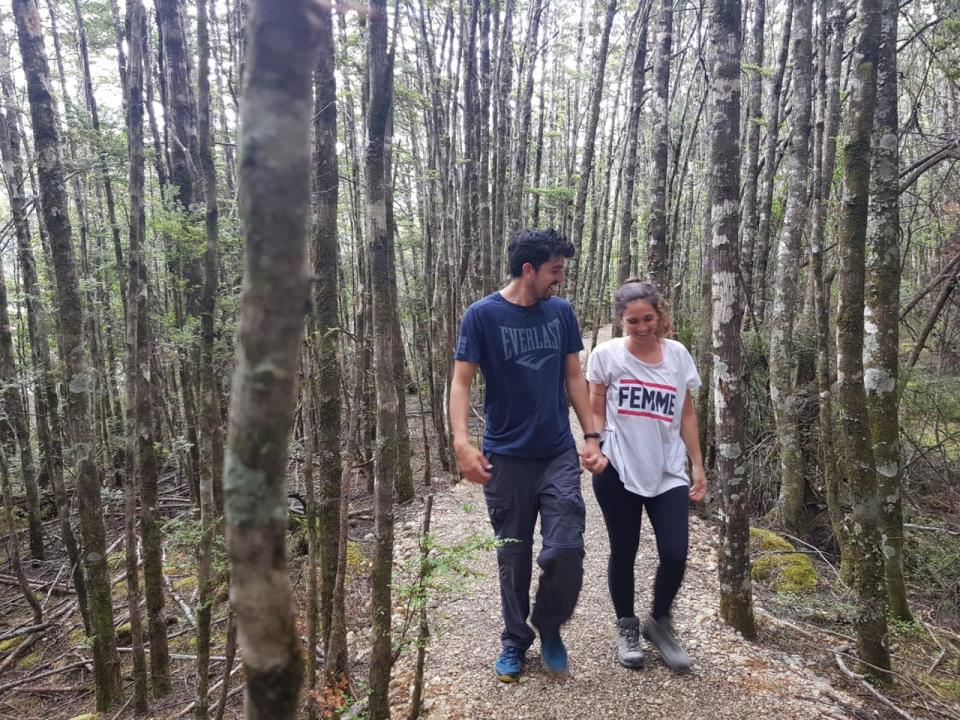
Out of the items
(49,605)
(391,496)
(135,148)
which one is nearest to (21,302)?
(49,605)

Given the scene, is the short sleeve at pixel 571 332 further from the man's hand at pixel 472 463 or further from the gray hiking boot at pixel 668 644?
the gray hiking boot at pixel 668 644

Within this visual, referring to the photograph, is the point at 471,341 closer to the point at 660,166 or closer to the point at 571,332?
the point at 571,332

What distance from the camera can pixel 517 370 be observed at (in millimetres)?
2812

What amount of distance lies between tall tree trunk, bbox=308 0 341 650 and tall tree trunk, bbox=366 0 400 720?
2.52ft

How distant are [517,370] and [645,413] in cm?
68

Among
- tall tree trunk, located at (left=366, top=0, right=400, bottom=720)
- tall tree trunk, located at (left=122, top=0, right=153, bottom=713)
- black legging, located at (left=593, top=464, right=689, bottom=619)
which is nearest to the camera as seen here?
tall tree trunk, located at (left=366, top=0, right=400, bottom=720)

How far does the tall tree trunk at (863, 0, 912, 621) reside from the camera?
10.8ft

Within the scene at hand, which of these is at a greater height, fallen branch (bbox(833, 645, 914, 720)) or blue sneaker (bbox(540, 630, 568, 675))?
blue sneaker (bbox(540, 630, 568, 675))

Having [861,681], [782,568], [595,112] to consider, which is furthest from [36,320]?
[861,681]

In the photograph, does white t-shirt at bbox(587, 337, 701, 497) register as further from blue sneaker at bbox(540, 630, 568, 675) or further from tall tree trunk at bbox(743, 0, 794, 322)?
tall tree trunk at bbox(743, 0, 794, 322)

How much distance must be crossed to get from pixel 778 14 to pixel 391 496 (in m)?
15.4

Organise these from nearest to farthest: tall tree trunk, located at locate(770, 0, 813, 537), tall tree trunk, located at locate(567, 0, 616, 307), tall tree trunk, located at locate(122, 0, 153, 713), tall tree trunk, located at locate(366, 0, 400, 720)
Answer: tall tree trunk, located at locate(366, 0, 400, 720)
tall tree trunk, located at locate(122, 0, 153, 713)
tall tree trunk, located at locate(770, 0, 813, 537)
tall tree trunk, located at locate(567, 0, 616, 307)

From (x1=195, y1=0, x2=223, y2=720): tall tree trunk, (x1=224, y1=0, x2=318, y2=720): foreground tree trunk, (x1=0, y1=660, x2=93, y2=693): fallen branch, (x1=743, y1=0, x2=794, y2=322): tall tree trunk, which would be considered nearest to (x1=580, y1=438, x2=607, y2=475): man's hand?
(x1=195, y1=0, x2=223, y2=720): tall tree trunk

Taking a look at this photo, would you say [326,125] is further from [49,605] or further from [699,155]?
[699,155]
